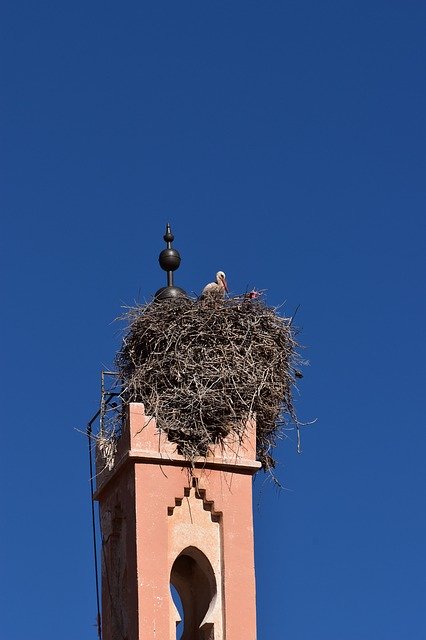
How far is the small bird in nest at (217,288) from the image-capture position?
857 inches

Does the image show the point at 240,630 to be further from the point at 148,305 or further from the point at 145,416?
the point at 148,305

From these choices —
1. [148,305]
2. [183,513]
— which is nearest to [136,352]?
[148,305]

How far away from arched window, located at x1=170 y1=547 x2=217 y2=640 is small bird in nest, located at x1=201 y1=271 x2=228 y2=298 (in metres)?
2.71

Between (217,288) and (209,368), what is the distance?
60.9 inches

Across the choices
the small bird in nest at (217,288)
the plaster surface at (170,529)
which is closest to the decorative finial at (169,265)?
the small bird in nest at (217,288)

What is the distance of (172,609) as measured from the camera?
19672mm

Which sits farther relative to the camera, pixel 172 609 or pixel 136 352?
pixel 136 352

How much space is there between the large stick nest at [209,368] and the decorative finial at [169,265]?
0.29 metres

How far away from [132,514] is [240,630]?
1.48 metres

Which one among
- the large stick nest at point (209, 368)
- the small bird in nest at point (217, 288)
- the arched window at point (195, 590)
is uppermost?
the small bird in nest at point (217, 288)

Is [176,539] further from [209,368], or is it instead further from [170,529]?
[209,368]

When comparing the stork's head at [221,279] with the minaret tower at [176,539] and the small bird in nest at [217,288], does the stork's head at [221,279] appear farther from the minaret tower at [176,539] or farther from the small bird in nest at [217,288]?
the minaret tower at [176,539]

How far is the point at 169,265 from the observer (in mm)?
22219

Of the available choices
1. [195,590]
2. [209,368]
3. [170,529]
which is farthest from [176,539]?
[209,368]
